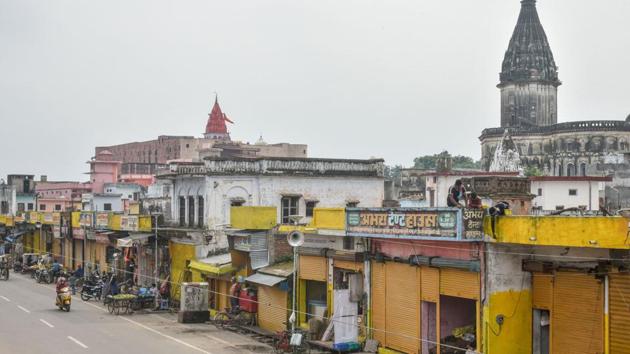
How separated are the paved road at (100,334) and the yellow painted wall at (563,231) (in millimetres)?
9077

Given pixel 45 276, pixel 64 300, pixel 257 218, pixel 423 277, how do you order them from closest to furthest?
pixel 423 277 < pixel 257 218 < pixel 64 300 < pixel 45 276

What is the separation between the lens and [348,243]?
25938mm

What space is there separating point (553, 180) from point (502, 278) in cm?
4295

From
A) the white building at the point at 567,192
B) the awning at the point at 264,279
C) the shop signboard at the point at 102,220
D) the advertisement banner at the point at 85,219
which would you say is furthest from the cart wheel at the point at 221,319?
the white building at the point at 567,192

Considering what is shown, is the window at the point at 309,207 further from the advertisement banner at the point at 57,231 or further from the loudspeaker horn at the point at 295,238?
the advertisement banner at the point at 57,231

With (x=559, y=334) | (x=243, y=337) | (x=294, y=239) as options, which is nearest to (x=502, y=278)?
(x=559, y=334)

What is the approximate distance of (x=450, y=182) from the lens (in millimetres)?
61719

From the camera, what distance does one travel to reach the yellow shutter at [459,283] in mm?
20250

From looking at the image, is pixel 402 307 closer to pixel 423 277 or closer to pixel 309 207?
pixel 423 277

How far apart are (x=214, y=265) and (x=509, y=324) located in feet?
53.2

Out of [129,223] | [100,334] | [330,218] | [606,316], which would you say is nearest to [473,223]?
[606,316]

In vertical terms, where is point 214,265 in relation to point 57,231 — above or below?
above

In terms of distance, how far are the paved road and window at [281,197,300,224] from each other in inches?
312

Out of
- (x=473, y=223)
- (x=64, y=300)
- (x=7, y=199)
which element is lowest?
(x=64, y=300)
